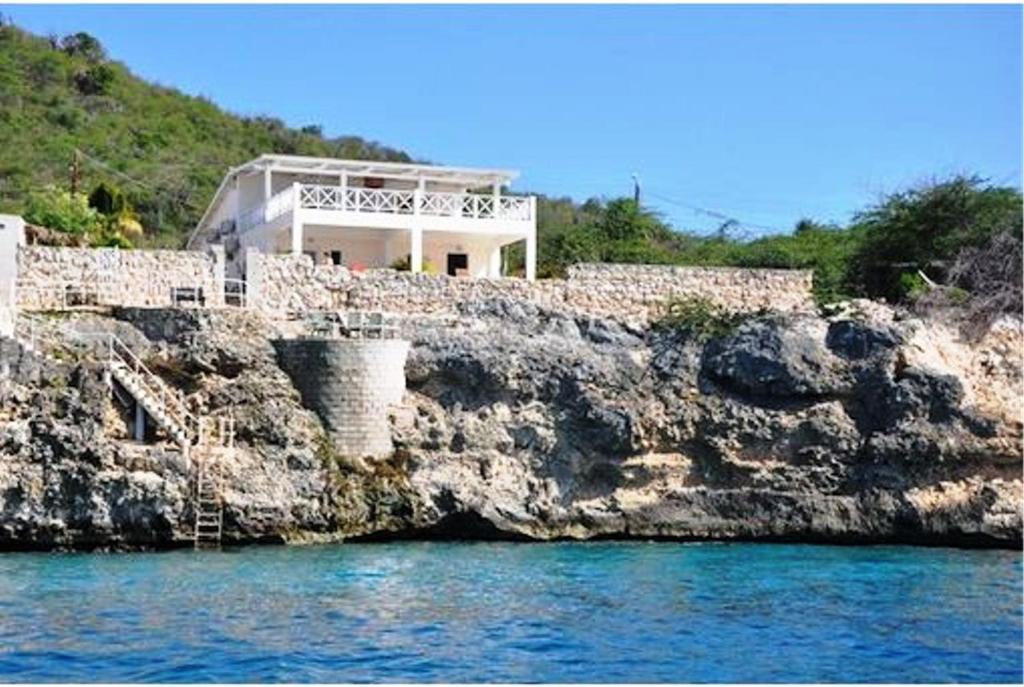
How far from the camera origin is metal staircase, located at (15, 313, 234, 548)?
28625 mm

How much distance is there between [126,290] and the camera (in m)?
32.4

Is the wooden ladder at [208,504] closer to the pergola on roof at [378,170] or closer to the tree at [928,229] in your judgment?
the pergola on roof at [378,170]

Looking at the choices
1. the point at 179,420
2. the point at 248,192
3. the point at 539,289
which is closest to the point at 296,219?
the point at 248,192

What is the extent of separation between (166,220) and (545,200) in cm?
2687

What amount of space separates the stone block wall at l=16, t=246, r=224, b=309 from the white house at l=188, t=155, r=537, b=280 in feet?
9.64

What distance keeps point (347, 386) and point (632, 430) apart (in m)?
5.82

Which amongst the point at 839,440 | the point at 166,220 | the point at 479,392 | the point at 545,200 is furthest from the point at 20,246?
the point at 545,200

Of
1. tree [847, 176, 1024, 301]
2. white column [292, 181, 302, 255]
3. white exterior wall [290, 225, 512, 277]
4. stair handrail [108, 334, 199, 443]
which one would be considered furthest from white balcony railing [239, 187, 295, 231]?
tree [847, 176, 1024, 301]

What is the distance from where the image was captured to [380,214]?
119 feet

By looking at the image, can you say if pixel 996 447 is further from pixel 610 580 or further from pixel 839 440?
pixel 610 580

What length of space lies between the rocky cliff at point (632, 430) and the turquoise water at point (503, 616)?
6.01ft

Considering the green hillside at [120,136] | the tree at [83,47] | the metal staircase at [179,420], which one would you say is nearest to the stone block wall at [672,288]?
the metal staircase at [179,420]

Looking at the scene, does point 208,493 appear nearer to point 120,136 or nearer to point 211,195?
point 211,195

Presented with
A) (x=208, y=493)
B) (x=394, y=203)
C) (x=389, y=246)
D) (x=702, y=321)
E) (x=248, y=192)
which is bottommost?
(x=208, y=493)
